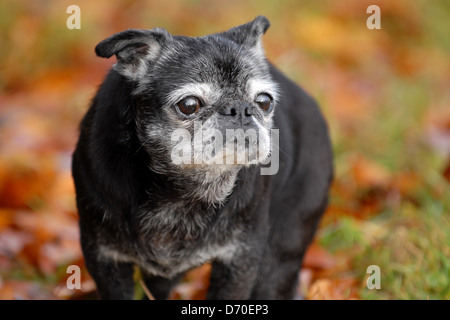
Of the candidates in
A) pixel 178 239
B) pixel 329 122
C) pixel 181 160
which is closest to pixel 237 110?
pixel 181 160

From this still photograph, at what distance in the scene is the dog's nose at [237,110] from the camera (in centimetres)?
382

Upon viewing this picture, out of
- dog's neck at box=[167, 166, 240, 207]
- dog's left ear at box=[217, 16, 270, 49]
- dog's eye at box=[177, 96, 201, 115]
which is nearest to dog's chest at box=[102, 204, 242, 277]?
dog's neck at box=[167, 166, 240, 207]

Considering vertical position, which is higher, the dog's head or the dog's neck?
the dog's head

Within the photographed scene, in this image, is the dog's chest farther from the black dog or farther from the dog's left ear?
the dog's left ear

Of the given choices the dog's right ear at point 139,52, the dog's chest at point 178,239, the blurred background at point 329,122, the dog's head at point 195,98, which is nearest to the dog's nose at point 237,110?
the dog's head at point 195,98

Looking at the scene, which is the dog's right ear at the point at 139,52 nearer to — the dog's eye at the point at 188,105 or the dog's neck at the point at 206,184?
the dog's eye at the point at 188,105

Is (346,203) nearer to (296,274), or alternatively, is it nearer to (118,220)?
(296,274)

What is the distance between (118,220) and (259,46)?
1440 millimetres

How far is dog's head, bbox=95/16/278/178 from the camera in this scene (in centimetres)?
379

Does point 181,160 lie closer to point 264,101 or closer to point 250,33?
point 264,101

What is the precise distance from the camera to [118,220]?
4207 millimetres

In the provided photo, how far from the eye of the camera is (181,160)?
13.1 feet

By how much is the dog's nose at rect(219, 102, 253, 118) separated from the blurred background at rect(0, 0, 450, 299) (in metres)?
1.75
